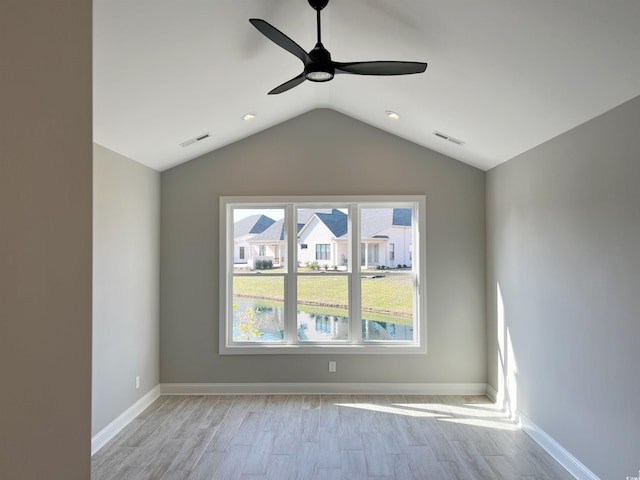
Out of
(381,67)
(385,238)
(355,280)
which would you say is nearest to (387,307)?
(355,280)

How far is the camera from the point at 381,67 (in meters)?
2.71

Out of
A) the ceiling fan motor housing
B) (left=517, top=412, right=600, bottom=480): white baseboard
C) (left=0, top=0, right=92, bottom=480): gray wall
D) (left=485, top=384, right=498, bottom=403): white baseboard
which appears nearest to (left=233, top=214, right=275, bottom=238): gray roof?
the ceiling fan motor housing

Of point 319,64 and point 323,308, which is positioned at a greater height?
point 319,64

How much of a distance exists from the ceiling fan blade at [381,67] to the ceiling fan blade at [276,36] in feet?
0.75

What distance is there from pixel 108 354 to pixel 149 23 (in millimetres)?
2762

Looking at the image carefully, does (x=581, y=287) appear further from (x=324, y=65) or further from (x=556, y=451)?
(x=324, y=65)

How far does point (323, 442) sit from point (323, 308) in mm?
1753

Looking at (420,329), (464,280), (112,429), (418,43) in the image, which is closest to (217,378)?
(112,429)

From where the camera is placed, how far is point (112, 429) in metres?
4.00

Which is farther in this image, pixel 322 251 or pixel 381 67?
pixel 322 251

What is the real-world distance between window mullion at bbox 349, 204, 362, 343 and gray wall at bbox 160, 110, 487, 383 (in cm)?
26

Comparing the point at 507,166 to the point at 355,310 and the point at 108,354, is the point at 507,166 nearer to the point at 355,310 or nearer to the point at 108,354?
the point at 355,310

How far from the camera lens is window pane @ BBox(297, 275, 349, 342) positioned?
17.5ft

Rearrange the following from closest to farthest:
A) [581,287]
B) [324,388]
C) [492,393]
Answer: [581,287] → [492,393] → [324,388]
